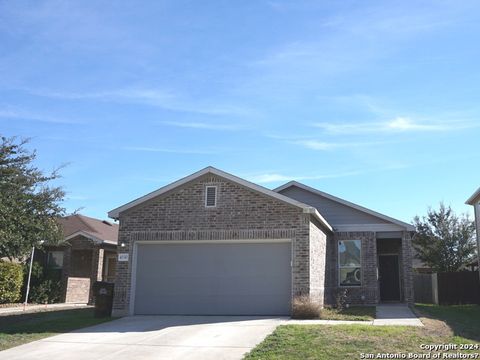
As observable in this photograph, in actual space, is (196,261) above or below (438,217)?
below

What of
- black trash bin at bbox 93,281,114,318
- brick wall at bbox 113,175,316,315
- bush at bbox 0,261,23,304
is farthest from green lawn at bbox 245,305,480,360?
bush at bbox 0,261,23,304

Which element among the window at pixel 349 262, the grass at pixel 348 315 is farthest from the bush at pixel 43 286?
the grass at pixel 348 315

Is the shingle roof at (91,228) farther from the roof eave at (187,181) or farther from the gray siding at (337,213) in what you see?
the gray siding at (337,213)

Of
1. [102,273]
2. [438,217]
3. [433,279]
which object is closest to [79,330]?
[102,273]

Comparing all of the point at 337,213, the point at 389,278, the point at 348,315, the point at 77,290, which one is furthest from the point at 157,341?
the point at 389,278

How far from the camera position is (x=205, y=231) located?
16734 mm

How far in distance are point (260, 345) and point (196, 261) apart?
6348 millimetres

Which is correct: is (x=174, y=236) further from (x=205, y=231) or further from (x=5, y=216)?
(x=5, y=216)

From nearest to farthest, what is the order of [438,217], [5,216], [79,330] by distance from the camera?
[79,330] < [5,216] < [438,217]

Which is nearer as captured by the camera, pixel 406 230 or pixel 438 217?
pixel 406 230

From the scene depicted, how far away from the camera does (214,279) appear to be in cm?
1655

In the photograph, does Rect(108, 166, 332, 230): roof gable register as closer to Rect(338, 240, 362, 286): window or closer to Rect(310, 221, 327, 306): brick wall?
Rect(310, 221, 327, 306): brick wall

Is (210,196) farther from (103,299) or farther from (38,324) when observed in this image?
(38,324)

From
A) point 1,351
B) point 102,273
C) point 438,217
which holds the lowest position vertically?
point 1,351
